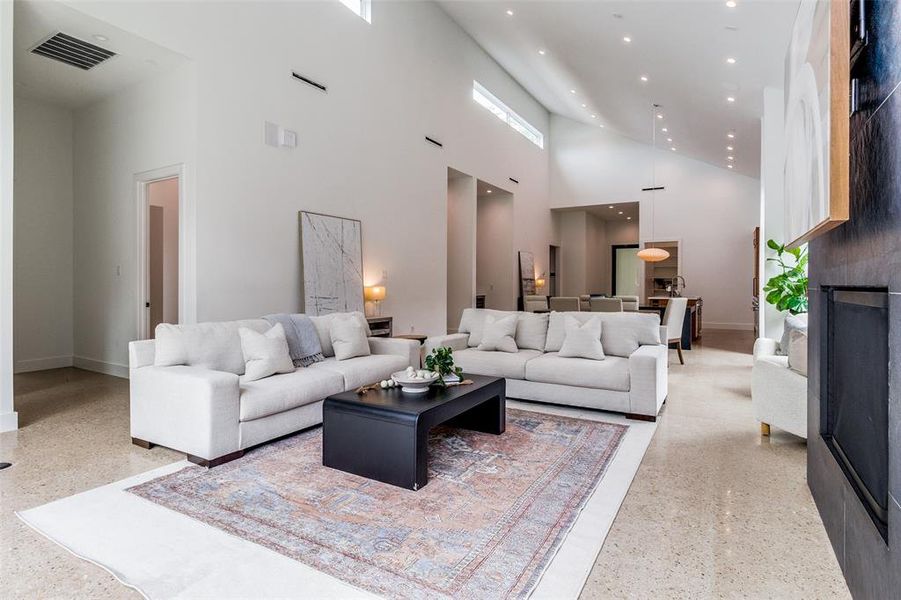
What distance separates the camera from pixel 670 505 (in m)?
2.45

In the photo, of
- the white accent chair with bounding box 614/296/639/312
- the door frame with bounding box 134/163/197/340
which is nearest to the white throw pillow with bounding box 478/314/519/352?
the door frame with bounding box 134/163/197/340

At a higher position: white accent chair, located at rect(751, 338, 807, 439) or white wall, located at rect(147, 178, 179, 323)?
white wall, located at rect(147, 178, 179, 323)

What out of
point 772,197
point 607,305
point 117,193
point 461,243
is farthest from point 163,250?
point 772,197

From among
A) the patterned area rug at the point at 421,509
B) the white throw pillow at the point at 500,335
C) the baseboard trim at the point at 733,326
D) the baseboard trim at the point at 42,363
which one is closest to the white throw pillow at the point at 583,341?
the white throw pillow at the point at 500,335

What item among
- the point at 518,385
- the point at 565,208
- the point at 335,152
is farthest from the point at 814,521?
the point at 565,208

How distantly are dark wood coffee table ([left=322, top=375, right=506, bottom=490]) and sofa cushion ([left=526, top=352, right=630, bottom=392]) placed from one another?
4.11 ft

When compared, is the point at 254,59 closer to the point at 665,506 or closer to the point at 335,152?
the point at 335,152

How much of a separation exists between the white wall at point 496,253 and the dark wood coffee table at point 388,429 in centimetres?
815

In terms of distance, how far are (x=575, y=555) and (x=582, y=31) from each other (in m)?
6.71

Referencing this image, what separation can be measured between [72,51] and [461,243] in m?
6.57

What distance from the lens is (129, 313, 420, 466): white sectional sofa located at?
296 centimetres

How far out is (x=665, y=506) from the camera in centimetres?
244

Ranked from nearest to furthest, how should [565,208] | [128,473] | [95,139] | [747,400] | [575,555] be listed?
[575,555], [128,473], [747,400], [95,139], [565,208]

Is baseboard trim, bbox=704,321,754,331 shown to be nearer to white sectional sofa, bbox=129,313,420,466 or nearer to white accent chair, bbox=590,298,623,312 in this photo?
white accent chair, bbox=590,298,623,312
